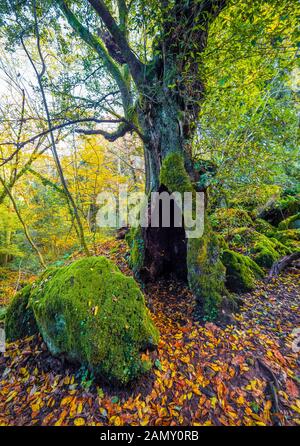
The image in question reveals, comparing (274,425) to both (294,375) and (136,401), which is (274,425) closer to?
(294,375)

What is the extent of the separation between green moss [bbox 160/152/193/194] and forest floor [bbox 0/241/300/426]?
2328 mm

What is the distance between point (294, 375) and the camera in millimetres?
2398

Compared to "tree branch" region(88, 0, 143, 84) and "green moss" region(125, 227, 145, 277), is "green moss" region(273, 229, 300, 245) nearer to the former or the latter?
"green moss" region(125, 227, 145, 277)

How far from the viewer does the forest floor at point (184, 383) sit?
201 cm

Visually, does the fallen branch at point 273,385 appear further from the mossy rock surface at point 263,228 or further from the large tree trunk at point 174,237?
the mossy rock surface at point 263,228

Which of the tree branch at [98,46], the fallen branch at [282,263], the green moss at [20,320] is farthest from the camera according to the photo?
the fallen branch at [282,263]

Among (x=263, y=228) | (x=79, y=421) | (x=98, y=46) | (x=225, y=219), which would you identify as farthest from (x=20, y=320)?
(x=263, y=228)

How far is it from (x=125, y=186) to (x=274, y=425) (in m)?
9.49

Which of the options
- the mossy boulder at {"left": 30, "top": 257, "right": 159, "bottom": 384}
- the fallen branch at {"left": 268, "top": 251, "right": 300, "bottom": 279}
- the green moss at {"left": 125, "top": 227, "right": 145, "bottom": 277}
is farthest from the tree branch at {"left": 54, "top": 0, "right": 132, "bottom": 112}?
the fallen branch at {"left": 268, "top": 251, "right": 300, "bottom": 279}

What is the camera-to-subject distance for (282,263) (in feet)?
15.5

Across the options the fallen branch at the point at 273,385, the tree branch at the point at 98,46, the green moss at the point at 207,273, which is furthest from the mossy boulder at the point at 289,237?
the tree branch at the point at 98,46

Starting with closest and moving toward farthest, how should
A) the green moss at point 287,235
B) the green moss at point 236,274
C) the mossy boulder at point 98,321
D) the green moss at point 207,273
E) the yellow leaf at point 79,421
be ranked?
the yellow leaf at point 79,421 < the mossy boulder at point 98,321 < the green moss at point 207,273 < the green moss at point 236,274 < the green moss at point 287,235

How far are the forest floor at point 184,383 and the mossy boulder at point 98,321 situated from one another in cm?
22
